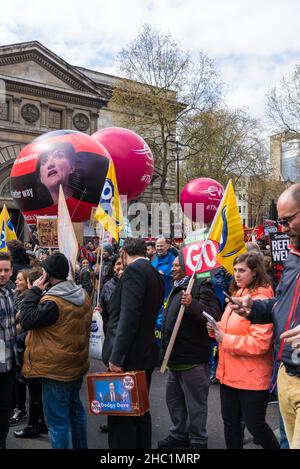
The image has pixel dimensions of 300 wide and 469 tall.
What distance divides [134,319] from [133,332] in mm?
99

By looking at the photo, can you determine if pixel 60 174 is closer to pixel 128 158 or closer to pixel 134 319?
pixel 128 158

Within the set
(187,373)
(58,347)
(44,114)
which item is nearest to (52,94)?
(44,114)

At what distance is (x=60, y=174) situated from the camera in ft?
23.2

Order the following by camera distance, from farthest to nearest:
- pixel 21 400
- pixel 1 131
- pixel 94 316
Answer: pixel 1 131 → pixel 21 400 → pixel 94 316

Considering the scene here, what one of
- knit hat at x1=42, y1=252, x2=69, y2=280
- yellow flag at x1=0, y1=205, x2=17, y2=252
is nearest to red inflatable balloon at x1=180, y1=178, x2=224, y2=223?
yellow flag at x1=0, y1=205, x2=17, y2=252

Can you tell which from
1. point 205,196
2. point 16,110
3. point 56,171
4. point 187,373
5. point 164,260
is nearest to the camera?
point 187,373

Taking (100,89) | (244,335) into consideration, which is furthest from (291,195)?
→ (100,89)

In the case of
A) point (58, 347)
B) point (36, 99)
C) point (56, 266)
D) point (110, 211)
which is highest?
point (36, 99)

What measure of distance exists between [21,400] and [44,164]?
3.45 m

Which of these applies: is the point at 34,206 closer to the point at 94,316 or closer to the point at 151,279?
the point at 94,316

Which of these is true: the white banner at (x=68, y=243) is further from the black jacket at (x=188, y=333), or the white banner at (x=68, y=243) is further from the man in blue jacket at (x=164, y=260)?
the man in blue jacket at (x=164, y=260)

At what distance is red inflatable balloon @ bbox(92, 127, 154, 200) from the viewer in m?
8.97

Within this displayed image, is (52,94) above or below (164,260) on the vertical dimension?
above
